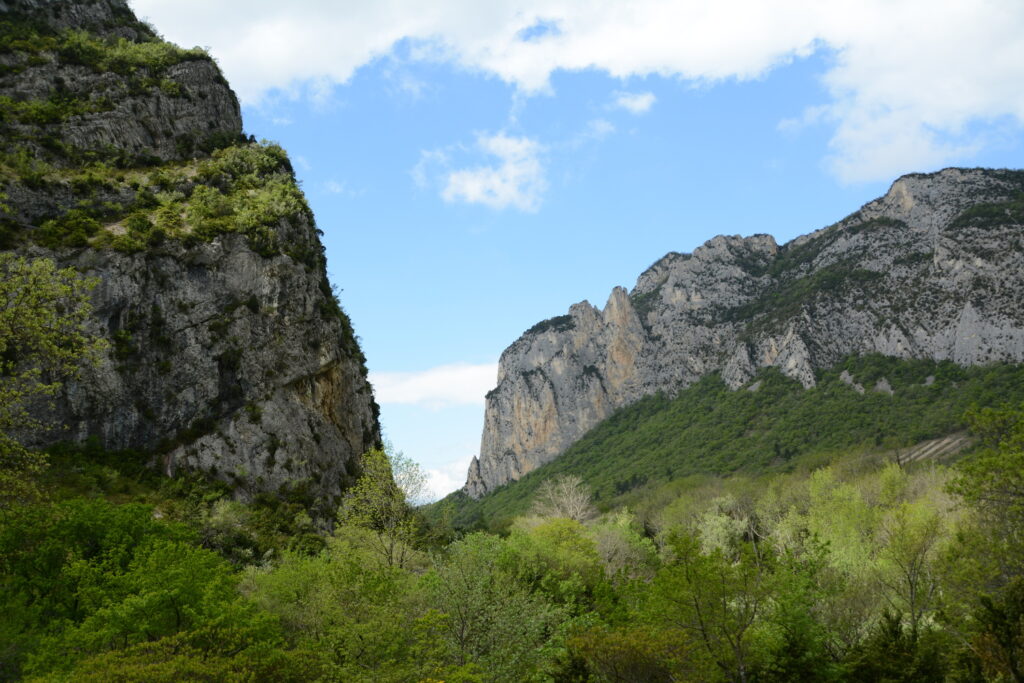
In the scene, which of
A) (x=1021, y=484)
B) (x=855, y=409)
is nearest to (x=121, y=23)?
(x=1021, y=484)

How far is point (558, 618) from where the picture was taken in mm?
32312

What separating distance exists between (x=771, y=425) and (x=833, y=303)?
1378 inches

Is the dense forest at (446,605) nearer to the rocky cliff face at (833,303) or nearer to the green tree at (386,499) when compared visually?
the green tree at (386,499)

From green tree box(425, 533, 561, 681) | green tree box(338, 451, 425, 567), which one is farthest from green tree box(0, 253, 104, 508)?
green tree box(338, 451, 425, 567)

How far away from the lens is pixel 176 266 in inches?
1938

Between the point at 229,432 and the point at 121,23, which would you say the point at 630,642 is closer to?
the point at 229,432

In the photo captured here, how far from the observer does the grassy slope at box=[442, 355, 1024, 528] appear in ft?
340

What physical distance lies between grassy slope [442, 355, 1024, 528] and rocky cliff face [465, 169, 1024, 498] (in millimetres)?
5412

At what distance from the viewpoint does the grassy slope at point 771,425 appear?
340ft


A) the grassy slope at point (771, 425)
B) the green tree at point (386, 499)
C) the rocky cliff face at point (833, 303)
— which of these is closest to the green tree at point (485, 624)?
the green tree at point (386, 499)

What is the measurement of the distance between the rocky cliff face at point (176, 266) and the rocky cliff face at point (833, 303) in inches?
4270

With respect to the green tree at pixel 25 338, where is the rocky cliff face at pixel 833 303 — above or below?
above

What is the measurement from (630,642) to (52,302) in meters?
21.0

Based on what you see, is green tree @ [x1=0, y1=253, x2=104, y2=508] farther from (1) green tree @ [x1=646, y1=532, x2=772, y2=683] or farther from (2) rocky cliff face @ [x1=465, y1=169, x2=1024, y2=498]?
(2) rocky cliff face @ [x1=465, y1=169, x2=1024, y2=498]
